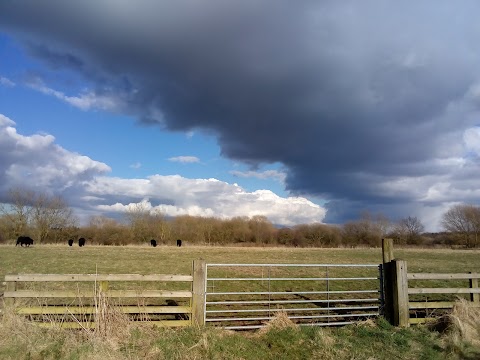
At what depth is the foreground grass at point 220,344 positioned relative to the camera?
6.77 meters

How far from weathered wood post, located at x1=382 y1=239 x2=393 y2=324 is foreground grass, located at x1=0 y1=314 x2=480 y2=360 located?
4.13 ft

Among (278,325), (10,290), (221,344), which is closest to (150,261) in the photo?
(10,290)

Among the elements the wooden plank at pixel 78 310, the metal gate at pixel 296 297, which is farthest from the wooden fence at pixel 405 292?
the wooden plank at pixel 78 310

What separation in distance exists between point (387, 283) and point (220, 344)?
519cm

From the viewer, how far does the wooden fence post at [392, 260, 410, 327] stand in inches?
379

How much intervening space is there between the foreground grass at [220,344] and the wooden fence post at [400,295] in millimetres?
914

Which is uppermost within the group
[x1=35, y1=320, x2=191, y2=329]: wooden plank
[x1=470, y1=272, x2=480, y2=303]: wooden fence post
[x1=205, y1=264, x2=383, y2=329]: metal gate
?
[x1=470, y1=272, x2=480, y2=303]: wooden fence post

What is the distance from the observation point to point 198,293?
28.8ft

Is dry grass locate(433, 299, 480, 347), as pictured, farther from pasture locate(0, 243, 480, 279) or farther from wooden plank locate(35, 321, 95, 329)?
pasture locate(0, 243, 480, 279)

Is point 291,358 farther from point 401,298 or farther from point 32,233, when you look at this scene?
point 32,233

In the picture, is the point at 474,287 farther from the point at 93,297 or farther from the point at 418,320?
the point at 93,297

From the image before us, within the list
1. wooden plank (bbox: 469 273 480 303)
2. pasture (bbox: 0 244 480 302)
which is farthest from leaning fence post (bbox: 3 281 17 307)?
wooden plank (bbox: 469 273 480 303)

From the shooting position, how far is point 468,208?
8875 centimetres

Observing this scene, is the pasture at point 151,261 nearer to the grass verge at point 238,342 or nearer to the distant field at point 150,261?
the distant field at point 150,261
